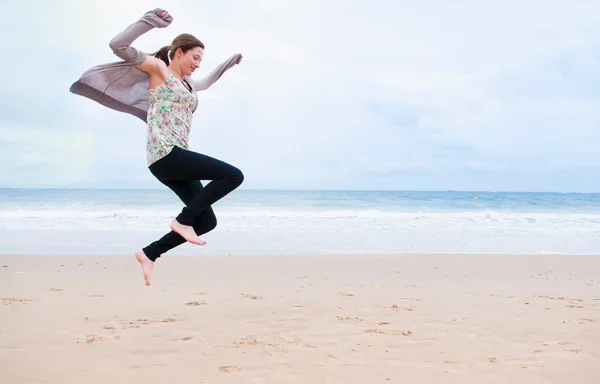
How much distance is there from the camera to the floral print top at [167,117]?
3.51 metres

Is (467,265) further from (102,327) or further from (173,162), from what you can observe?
(173,162)

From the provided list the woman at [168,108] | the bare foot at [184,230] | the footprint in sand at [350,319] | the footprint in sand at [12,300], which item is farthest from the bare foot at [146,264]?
the footprint in sand at [12,300]

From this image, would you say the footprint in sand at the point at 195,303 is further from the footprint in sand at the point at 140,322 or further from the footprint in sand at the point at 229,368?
the footprint in sand at the point at 229,368

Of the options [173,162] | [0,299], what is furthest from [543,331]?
[0,299]

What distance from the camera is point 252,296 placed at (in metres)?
6.97

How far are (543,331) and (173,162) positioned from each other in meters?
3.71

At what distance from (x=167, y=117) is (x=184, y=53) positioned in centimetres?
40

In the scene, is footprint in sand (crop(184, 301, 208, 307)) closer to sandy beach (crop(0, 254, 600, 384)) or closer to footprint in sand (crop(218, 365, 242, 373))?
sandy beach (crop(0, 254, 600, 384))

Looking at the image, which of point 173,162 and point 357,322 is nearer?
point 173,162

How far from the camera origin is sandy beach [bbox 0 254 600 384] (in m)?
4.05

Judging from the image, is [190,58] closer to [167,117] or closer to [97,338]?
[167,117]

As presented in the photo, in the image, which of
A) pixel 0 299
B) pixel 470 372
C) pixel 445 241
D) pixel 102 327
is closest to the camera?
pixel 470 372

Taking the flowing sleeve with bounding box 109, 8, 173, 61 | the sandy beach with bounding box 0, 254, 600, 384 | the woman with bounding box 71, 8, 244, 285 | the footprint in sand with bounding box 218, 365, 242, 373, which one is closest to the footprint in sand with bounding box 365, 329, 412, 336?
the sandy beach with bounding box 0, 254, 600, 384

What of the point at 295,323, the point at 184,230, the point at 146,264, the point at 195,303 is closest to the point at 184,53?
the point at 184,230
